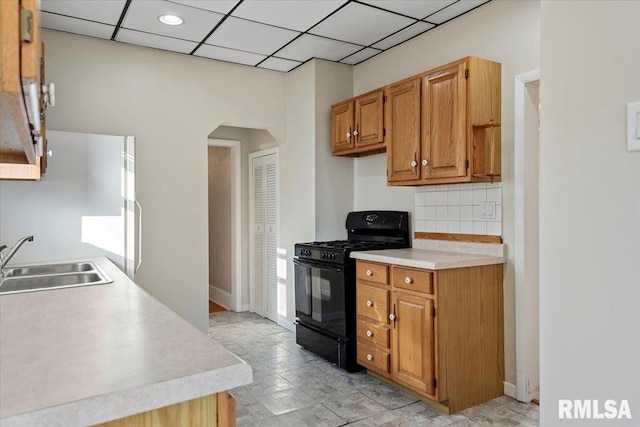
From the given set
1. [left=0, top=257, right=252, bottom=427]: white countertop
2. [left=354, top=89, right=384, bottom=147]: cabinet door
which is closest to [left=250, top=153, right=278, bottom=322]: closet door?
[left=354, top=89, right=384, bottom=147]: cabinet door

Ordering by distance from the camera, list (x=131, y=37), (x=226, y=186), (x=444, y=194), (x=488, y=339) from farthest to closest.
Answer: (x=226, y=186)
(x=131, y=37)
(x=444, y=194)
(x=488, y=339)

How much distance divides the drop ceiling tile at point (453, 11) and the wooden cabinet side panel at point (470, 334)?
1.76 meters

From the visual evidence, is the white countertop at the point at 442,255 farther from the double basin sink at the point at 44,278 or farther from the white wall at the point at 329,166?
the double basin sink at the point at 44,278

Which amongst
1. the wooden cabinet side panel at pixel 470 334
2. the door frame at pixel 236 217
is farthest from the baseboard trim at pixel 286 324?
the wooden cabinet side panel at pixel 470 334

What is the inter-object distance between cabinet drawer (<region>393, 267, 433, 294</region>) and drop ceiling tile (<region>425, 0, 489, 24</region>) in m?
1.82

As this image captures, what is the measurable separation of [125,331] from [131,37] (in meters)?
3.00

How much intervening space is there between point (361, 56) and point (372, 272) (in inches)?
81.2

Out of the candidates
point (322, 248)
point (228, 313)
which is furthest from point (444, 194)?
point (228, 313)

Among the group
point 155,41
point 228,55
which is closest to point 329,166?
point 228,55

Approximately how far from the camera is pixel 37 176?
2418 mm

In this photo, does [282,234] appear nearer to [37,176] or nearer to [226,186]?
[226,186]

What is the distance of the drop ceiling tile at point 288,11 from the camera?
290 cm

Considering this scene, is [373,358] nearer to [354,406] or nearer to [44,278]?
[354,406]

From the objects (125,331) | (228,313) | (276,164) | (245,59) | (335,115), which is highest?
(245,59)
